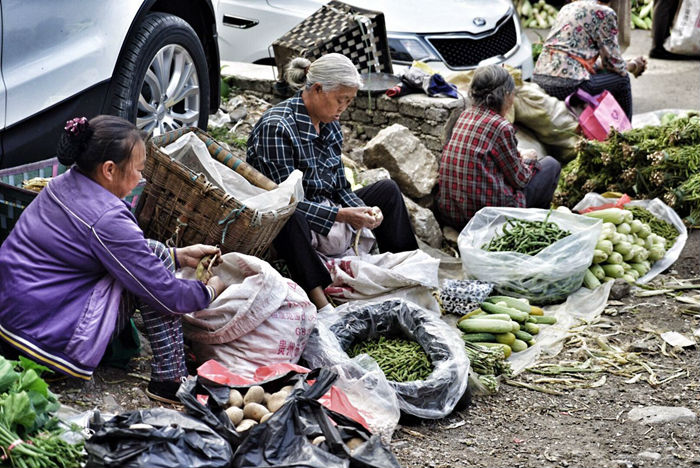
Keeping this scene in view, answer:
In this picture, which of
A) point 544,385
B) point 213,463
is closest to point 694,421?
point 544,385

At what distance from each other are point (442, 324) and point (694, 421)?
→ 123 cm

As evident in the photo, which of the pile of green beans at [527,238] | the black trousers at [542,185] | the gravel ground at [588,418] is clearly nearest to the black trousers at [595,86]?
the black trousers at [542,185]

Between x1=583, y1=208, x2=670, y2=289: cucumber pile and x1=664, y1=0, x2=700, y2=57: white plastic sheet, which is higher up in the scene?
x1=583, y1=208, x2=670, y2=289: cucumber pile

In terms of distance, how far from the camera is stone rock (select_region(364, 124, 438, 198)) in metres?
6.40

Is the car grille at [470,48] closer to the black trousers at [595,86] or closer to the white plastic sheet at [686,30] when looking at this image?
the black trousers at [595,86]

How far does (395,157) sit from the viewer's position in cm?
639

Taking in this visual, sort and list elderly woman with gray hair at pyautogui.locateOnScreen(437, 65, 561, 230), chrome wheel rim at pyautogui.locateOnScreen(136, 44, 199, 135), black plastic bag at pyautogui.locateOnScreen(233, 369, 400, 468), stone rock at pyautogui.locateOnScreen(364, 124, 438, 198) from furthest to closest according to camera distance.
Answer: stone rock at pyautogui.locateOnScreen(364, 124, 438, 198) → elderly woman with gray hair at pyautogui.locateOnScreen(437, 65, 561, 230) → chrome wheel rim at pyautogui.locateOnScreen(136, 44, 199, 135) → black plastic bag at pyautogui.locateOnScreen(233, 369, 400, 468)

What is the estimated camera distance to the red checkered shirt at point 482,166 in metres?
5.88

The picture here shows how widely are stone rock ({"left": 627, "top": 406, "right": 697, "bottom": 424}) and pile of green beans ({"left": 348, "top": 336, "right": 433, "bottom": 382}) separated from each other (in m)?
0.98

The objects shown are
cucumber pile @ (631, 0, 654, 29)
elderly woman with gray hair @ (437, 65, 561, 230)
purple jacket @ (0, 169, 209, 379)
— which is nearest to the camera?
purple jacket @ (0, 169, 209, 379)

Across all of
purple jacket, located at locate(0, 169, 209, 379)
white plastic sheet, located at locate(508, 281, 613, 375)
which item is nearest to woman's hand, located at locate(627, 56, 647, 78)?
white plastic sheet, located at locate(508, 281, 613, 375)

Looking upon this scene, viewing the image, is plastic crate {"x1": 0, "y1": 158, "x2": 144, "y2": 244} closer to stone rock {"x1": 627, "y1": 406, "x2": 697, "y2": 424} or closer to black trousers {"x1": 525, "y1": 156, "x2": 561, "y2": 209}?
stone rock {"x1": 627, "y1": 406, "x2": 697, "y2": 424}

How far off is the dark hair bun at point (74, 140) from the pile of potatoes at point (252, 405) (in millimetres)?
1085

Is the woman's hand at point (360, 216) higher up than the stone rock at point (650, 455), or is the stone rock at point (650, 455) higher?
the woman's hand at point (360, 216)
